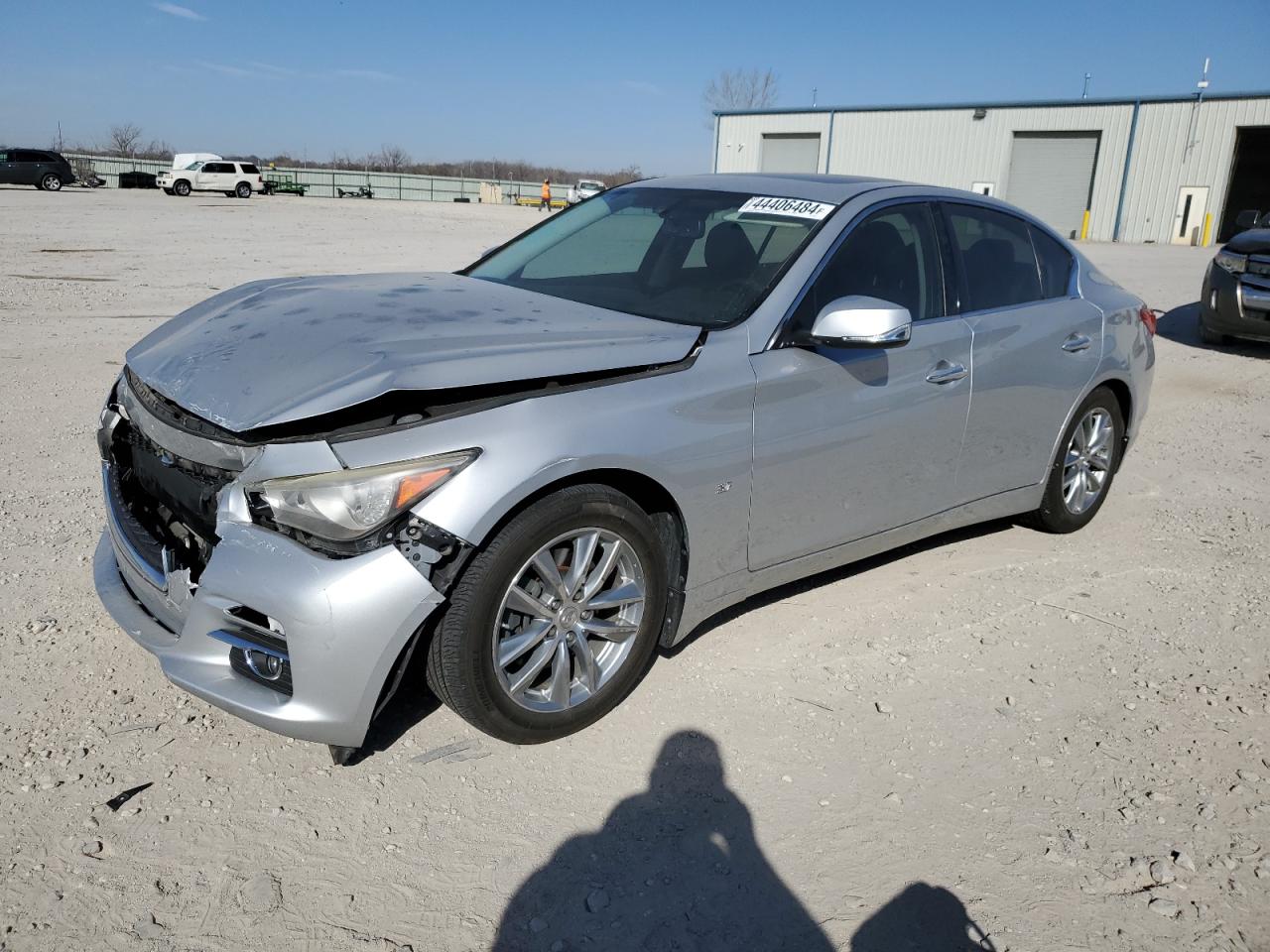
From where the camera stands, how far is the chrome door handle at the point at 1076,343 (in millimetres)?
4773

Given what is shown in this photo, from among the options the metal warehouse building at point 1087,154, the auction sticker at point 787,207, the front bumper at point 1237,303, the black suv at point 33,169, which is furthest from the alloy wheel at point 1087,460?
the black suv at point 33,169

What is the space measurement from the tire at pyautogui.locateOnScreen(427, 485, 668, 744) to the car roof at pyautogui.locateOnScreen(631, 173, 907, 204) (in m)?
1.69

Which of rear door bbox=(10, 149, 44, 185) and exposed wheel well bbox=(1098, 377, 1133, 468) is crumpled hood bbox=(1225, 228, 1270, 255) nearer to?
exposed wheel well bbox=(1098, 377, 1133, 468)

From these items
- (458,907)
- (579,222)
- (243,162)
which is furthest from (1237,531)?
(243,162)

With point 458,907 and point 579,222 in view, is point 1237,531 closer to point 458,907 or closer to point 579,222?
point 579,222

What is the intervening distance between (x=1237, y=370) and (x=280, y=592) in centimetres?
1062

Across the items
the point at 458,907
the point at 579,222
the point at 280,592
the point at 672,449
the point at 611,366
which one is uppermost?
the point at 579,222

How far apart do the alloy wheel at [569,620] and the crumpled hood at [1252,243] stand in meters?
10.1

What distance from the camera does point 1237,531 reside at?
5.46 metres

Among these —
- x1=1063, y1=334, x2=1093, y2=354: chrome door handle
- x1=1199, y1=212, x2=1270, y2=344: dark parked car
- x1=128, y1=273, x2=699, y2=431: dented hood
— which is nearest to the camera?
x1=128, y1=273, x2=699, y2=431: dented hood

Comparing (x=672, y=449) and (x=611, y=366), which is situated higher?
(x=611, y=366)

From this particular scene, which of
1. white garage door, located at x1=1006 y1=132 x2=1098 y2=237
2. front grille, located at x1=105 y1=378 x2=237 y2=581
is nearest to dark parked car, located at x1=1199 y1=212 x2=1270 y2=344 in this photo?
front grille, located at x1=105 y1=378 x2=237 y2=581

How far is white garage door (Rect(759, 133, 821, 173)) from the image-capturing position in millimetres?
49000

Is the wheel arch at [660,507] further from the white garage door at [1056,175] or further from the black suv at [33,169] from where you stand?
the black suv at [33,169]
